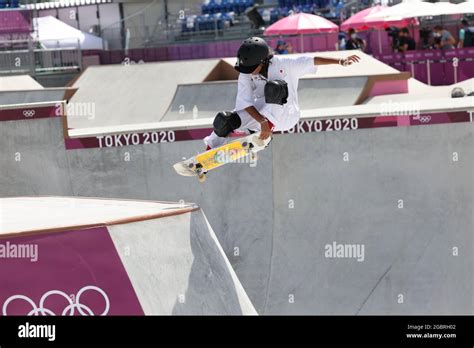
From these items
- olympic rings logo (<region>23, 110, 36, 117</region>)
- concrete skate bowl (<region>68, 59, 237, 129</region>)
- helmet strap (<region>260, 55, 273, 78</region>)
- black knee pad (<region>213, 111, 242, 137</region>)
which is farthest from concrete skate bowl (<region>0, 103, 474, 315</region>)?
concrete skate bowl (<region>68, 59, 237, 129</region>)

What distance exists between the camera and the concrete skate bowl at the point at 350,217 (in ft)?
35.7

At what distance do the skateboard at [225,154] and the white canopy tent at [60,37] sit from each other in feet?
61.0

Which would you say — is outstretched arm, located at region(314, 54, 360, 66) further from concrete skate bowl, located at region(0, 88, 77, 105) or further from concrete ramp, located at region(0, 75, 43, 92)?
concrete ramp, located at region(0, 75, 43, 92)

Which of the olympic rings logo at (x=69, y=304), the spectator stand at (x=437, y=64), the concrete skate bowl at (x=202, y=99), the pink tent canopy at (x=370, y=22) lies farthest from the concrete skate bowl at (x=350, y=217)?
the spectator stand at (x=437, y=64)

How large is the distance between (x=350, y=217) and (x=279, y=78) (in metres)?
3.01

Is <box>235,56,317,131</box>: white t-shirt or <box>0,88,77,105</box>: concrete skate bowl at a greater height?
<box>235,56,317,131</box>: white t-shirt

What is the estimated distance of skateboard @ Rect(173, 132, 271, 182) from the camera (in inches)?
352

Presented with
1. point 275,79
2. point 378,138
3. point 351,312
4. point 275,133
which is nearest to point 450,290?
point 351,312

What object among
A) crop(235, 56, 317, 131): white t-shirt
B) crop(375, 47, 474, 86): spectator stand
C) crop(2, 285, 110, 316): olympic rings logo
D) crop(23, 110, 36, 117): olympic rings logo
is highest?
crop(235, 56, 317, 131): white t-shirt

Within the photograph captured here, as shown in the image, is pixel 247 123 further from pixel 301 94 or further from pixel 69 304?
pixel 301 94

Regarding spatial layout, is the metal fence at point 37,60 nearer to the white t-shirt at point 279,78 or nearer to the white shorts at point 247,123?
the white shorts at point 247,123

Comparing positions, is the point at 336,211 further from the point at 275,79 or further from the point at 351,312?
the point at 275,79

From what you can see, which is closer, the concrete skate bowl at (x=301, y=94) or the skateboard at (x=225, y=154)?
the skateboard at (x=225, y=154)

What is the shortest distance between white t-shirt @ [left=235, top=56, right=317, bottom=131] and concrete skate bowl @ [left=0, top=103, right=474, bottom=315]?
8.60ft
